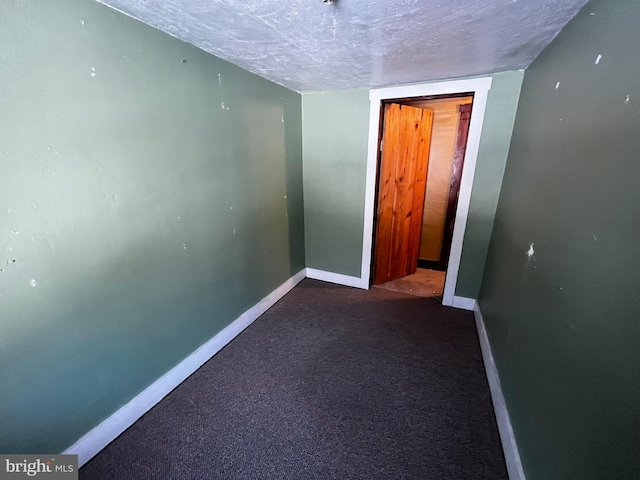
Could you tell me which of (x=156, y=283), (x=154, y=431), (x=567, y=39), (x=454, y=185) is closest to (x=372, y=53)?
(x=567, y=39)

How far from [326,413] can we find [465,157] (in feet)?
7.13

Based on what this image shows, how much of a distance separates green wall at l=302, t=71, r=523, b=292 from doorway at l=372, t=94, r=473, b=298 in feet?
0.78

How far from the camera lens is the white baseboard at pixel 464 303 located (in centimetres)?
246

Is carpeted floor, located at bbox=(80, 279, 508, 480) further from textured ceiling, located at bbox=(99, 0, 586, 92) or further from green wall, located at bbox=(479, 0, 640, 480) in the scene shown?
textured ceiling, located at bbox=(99, 0, 586, 92)

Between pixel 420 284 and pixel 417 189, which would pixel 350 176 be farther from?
pixel 420 284

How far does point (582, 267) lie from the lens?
0.85m

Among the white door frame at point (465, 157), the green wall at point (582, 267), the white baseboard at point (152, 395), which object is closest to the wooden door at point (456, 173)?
the white door frame at point (465, 157)

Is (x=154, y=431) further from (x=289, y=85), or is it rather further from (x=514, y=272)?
(x=289, y=85)

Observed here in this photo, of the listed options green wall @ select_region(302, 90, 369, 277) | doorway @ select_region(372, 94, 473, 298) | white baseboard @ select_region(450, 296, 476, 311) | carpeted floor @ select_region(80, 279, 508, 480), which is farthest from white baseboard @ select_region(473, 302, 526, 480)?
green wall @ select_region(302, 90, 369, 277)

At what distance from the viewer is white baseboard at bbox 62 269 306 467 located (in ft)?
4.04

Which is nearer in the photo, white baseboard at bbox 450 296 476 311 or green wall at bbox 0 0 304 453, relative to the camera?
green wall at bbox 0 0 304 453

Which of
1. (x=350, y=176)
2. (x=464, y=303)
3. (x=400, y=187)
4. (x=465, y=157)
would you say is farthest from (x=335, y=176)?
(x=464, y=303)

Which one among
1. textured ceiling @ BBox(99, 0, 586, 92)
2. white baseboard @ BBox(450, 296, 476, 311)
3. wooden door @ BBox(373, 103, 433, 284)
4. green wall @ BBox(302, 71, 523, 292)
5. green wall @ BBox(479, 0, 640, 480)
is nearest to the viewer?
green wall @ BBox(479, 0, 640, 480)

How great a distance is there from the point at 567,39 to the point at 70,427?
9.28 ft
